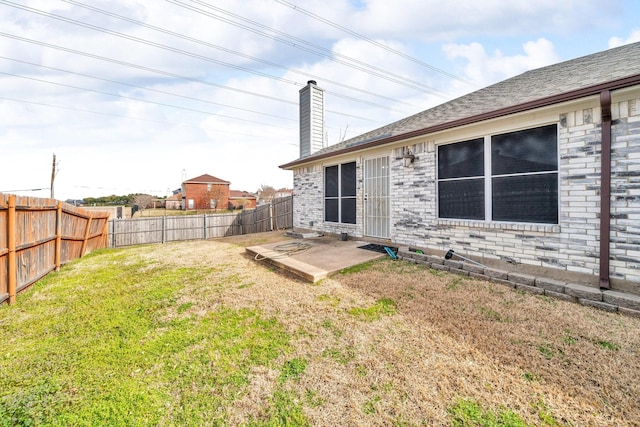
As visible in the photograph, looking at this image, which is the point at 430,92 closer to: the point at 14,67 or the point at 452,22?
the point at 452,22

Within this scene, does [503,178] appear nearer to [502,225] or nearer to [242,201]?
[502,225]

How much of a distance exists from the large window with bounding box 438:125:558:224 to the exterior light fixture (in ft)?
1.97

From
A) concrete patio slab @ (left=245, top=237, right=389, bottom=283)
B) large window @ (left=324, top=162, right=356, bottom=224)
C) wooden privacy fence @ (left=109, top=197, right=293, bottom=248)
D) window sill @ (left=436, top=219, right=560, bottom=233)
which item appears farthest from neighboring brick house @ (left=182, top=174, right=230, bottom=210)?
window sill @ (left=436, top=219, right=560, bottom=233)

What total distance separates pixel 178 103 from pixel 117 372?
15.3 metres

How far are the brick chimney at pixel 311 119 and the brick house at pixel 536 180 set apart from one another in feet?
17.1

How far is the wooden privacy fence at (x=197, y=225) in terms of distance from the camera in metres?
11.5

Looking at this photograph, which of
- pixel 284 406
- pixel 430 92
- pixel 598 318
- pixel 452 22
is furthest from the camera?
pixel 430 92

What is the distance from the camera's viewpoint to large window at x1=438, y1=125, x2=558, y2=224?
416 cm

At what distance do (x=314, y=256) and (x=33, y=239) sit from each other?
546 cm

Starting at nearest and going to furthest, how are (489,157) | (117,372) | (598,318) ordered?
(117,372), (598,318), (489,157)

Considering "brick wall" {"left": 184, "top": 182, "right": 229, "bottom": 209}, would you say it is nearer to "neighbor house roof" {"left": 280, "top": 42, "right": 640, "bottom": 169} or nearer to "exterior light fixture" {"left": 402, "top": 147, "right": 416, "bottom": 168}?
"neighbor house roof" {"left": 280, "top": 42, "right": 640, "bottom": 169}

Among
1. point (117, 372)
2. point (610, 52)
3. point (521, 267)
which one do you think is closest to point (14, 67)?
point (117, 372)

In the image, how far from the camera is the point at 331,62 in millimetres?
13602

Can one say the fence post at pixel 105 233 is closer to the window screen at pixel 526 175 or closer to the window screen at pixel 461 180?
the window screen at pixel 461 180
